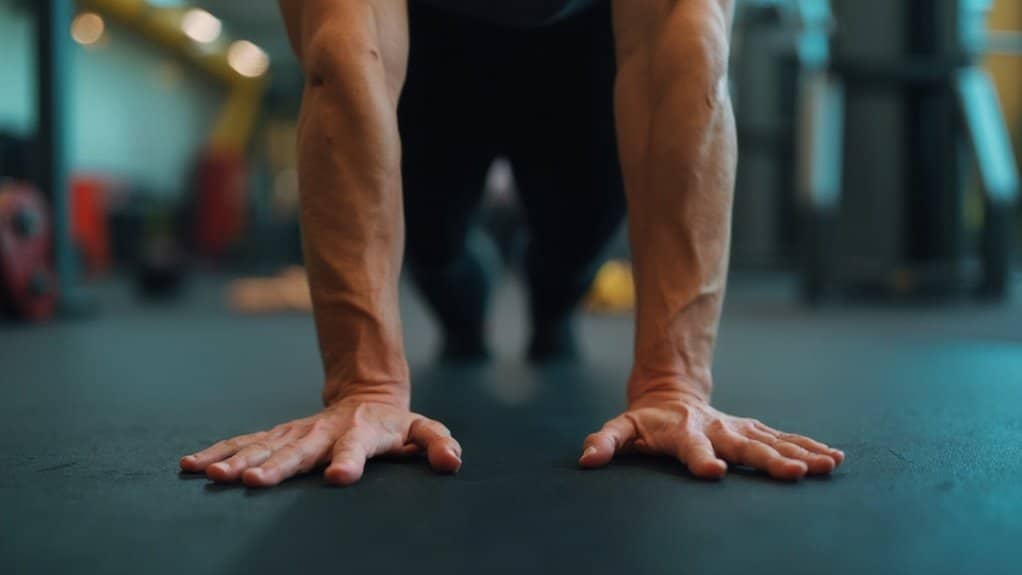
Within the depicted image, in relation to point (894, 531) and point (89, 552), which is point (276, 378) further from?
point (894, 531)

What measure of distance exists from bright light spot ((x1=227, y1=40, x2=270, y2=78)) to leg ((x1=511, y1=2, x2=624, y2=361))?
789 centimetres

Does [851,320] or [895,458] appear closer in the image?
[895,458]

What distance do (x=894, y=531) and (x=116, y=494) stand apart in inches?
27.3

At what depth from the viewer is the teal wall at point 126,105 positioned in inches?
251

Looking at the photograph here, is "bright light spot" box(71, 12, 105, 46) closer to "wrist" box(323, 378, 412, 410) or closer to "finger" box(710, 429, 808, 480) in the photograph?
"wrist" box(323, 378, 412, 410)

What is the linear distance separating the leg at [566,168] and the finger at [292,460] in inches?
31.7

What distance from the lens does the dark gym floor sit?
2.08ft

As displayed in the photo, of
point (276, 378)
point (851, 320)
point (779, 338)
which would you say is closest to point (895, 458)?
point (276, 378)

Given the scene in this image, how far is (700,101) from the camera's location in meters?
0.95

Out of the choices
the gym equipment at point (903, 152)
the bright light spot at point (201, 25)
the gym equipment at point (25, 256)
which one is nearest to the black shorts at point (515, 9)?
the gym equipment at point (25, 256)

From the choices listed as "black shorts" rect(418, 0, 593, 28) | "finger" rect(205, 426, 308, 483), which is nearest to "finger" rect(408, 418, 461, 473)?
"finger" rect(205, 426, 308, 483)

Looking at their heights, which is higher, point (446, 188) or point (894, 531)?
point (446, 188)

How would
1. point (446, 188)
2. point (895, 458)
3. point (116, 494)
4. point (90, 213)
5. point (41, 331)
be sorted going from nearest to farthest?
point (116, 494), point (895, 458), point (446, 188), point (41, 331), point (90, 213)

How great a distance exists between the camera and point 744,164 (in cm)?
553
